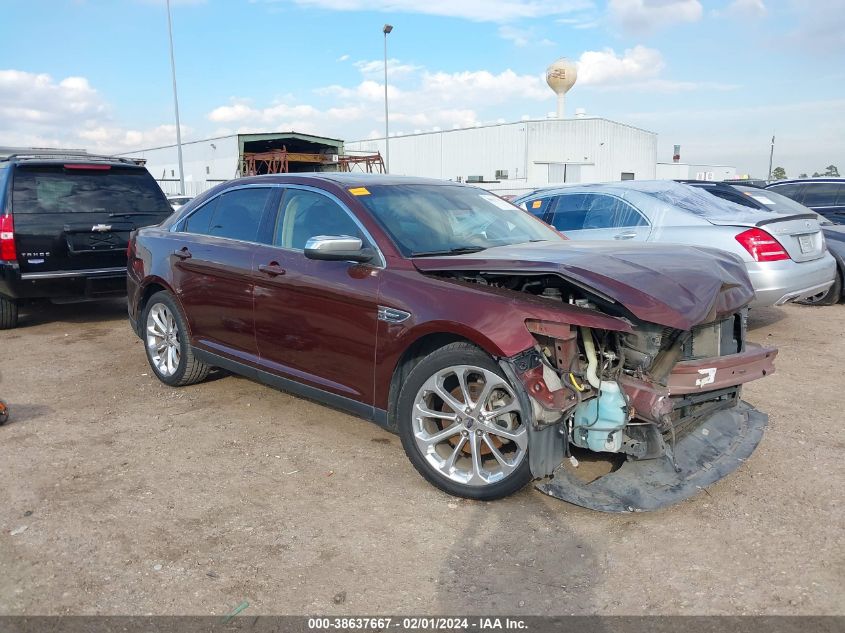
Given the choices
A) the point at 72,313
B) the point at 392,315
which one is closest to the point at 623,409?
the point at 392,315

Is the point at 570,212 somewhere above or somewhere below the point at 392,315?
above

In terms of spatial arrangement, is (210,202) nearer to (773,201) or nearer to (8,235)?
(8,235)

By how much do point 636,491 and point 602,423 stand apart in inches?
13.6

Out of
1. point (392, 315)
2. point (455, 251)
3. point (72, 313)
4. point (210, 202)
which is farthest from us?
point (72, 313)

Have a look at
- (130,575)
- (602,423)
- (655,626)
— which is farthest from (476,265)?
(130,575)

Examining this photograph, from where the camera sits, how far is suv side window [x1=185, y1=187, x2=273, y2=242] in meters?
4.66

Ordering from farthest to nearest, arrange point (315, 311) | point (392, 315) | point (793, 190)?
point (793, 190) < point (315, 311) < point (392, 315)

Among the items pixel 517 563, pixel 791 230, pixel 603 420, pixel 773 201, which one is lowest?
pixel 517 563

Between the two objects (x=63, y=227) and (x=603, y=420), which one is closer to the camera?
(x=603, y=420)

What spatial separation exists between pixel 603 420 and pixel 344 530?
4.40 ft

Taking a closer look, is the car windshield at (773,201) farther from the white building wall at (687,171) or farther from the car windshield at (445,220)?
the white building wall at (687,171)

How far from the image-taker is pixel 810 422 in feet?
14.9

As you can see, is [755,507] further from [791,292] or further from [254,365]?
[791,292]

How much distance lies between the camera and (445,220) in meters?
4.26
